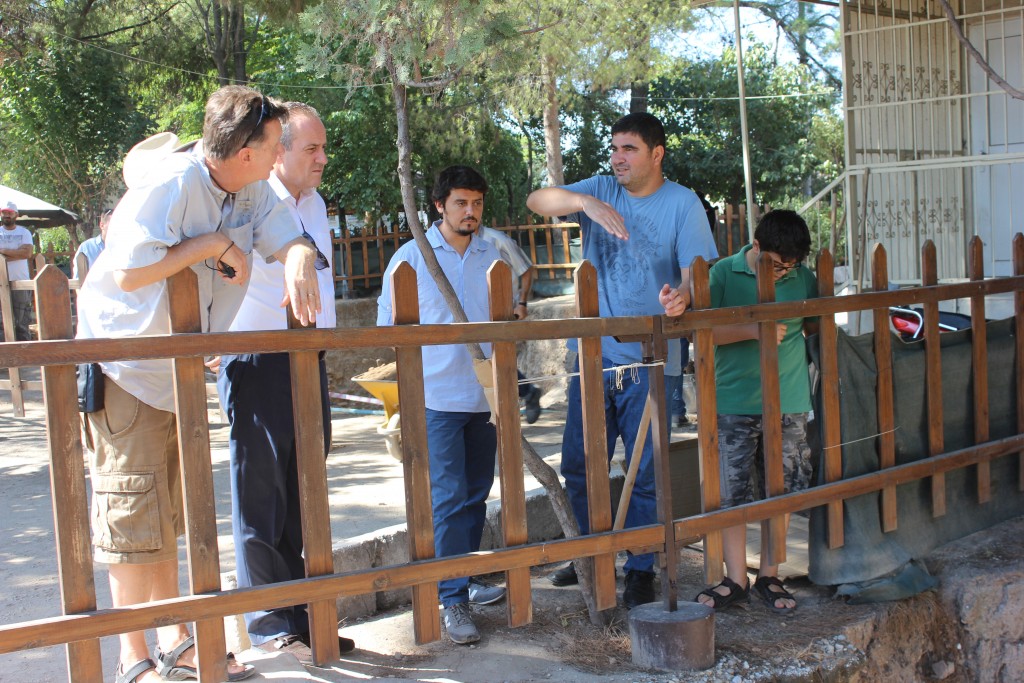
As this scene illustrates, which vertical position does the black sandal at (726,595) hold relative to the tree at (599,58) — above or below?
below

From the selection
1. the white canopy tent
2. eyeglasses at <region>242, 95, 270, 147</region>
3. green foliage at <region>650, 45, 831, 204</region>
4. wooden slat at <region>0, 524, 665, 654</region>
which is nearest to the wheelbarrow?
wooden slat at <region>0, 524, 665, 654</region>

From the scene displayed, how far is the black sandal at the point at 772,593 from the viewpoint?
391 cm

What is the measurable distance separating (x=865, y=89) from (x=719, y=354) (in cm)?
570

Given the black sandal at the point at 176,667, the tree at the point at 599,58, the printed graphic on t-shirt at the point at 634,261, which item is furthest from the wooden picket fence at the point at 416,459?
the tree at the point at 599,58

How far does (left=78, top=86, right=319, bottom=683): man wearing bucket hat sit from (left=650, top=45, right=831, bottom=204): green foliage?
19824 mm

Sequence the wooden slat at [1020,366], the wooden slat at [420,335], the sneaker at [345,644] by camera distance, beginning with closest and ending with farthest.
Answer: the wooden slat at [420,335] → the sneaker at [345,644] → the wooden slat at [1020,366]

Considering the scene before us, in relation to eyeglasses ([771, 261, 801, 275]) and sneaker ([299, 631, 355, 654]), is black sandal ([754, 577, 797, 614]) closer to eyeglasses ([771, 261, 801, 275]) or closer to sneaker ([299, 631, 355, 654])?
eyeglasses ([771, 261, 801, 275])

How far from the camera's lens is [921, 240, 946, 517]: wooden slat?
14.2 ft

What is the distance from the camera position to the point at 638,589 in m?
3.90

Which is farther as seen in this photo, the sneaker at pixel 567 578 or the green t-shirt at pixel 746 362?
the sneaker at pixel 567 578

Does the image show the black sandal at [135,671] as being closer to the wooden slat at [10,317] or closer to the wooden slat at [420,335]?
the wooden slat at [420,335]

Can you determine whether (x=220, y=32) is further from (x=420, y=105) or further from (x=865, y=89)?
(x=865, y=89)

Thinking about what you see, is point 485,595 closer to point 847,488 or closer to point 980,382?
point 847,488

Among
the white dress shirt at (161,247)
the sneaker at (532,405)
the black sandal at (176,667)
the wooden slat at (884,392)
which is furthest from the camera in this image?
the sneaker at (532,405)
